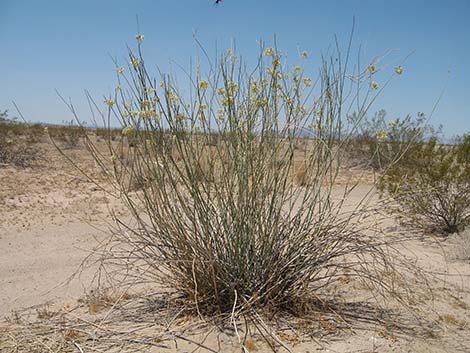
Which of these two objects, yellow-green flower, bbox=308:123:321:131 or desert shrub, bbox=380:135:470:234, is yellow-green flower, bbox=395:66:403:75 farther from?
desert shrub, bbox=380:135:470:234

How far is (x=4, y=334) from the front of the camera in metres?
3.53

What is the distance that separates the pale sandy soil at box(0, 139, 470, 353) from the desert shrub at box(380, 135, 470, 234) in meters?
0.54

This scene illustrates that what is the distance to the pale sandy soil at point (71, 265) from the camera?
3.23 m

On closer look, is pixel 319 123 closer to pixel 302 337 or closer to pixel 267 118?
pixel 267 118

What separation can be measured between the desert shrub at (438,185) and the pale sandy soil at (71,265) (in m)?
0.54

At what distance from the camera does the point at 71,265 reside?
6625 millimetres

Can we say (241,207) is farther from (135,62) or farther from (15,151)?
(15,151)

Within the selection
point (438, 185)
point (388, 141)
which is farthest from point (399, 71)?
point (388, 141)

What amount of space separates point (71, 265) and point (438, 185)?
567 centimetres

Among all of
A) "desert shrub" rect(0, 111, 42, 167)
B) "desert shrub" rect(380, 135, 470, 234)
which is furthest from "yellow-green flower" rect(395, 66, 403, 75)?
"desert shrub" rect(0, 111, 42, 167)

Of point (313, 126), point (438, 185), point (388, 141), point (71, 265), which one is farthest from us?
point (388, 141)

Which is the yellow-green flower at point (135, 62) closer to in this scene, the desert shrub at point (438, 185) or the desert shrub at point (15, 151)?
the desert shrub at point (438, 185)

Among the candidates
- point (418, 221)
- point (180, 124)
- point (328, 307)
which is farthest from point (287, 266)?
point (418, 221)

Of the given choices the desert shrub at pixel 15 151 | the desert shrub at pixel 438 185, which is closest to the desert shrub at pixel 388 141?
the desert shrub at pixel 438 185
